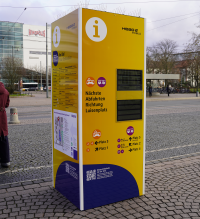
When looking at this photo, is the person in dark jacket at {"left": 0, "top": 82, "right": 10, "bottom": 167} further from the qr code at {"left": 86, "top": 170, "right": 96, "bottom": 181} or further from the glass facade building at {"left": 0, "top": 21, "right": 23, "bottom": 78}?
the glass facade building at {"left": 0, "top": 21, "right": 23, "bottom": 78}

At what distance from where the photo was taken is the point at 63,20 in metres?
3.52

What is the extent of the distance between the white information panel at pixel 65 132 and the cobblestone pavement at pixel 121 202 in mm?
668

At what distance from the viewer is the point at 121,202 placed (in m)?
3.58

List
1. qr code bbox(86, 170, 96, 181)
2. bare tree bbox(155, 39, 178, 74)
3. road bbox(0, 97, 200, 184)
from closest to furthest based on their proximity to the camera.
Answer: qr code bbox(86, 170, 96, 181) → road bbox(0, 97, 200, 184) → bare tree bbox(155, 39, 178, 74)

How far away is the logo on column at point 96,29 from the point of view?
3176 mm

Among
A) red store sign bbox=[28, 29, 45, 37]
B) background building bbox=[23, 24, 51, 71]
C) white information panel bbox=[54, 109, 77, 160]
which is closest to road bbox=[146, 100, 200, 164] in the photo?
white information panel bbox=[54, 109, 77, 160]

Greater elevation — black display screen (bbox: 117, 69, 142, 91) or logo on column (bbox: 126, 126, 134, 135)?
black display screen (bbox: 117, 69, 142, 91)

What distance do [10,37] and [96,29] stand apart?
261 ft

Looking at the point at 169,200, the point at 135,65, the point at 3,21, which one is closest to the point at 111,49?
the point at 135,65

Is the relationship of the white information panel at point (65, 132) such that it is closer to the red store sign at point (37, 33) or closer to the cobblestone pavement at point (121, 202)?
the cobblestone pavement at point (121, 202)

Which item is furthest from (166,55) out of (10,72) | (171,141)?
(171,141)

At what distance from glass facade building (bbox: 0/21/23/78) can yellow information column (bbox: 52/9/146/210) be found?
73.2 meters

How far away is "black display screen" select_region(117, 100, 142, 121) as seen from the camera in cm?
356

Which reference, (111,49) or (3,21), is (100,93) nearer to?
(111,49)
